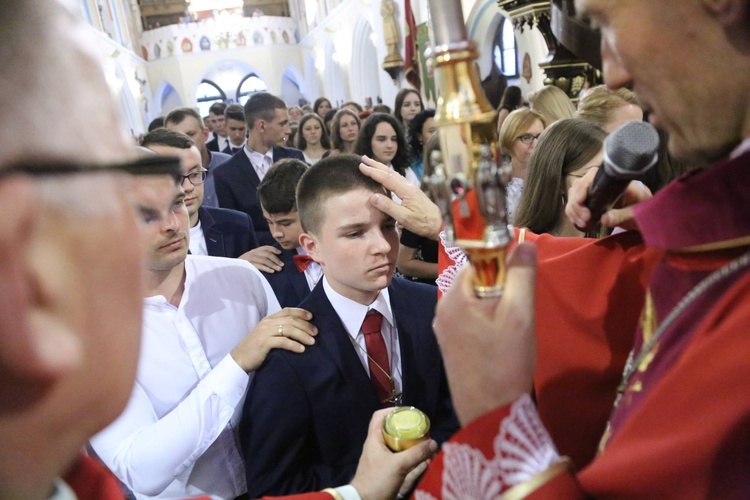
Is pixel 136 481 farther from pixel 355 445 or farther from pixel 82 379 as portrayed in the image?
pixel 82 379

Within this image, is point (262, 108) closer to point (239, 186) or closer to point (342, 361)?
point (239, 186)

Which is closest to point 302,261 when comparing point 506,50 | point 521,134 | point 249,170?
point 521,134

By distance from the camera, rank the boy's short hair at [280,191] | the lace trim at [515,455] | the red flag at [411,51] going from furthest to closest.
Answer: the red flag at [411,51] → the boy's short hair at [280,191] → the lace trim at [515,455]

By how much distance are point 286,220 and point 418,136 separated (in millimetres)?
2448

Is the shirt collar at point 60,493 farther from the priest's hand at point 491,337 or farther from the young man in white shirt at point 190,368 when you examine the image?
the young man in white shirt at point 190,368

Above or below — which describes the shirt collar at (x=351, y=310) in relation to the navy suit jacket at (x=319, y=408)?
above

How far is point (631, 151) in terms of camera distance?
36.9 inches

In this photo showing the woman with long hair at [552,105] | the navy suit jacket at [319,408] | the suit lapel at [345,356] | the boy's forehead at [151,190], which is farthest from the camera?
the woman with long hair at [552,105]

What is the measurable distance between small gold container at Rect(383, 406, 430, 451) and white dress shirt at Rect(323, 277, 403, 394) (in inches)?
17.5

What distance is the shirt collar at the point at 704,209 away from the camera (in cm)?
65

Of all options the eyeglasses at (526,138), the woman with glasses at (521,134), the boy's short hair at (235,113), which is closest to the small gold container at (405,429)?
the woman with glasses at (521,134)

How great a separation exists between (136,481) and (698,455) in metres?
1.36

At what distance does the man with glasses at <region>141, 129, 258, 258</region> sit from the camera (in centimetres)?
257

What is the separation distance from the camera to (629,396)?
750 millimetres
